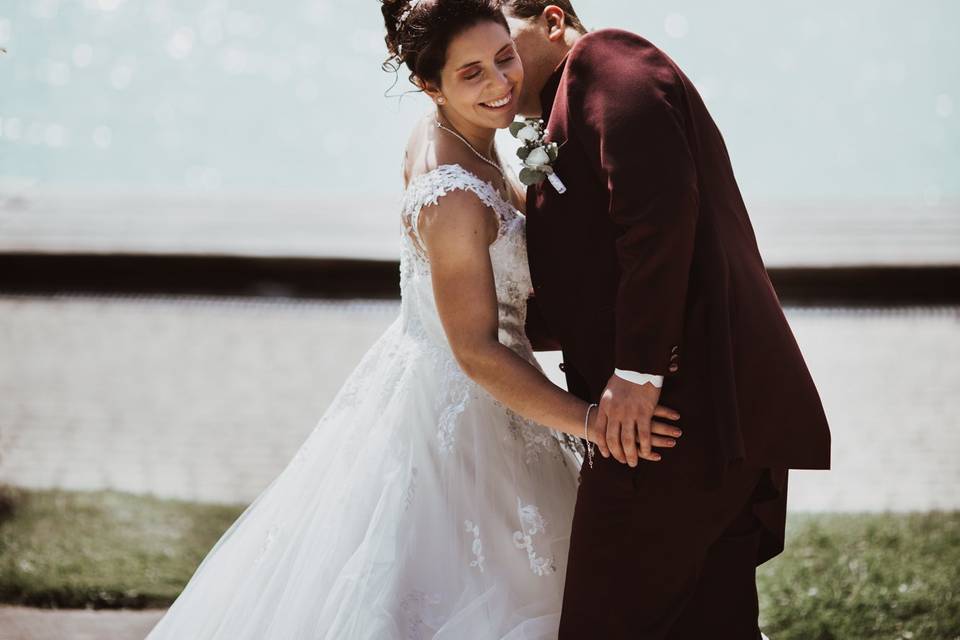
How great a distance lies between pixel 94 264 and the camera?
394 inches

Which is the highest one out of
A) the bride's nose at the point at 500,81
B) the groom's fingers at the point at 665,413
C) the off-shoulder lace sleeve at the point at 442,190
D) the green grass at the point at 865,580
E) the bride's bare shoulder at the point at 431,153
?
the bride's nose at the point at 500,81

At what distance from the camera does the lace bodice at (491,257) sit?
8.95 ft

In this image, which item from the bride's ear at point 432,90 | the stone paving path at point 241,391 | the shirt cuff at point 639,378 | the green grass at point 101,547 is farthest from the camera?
the stone paving path at point 241,391

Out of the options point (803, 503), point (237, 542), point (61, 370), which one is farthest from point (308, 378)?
point (237, 542)

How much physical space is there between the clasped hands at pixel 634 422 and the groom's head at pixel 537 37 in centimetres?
89

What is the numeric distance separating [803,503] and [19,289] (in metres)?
7.17

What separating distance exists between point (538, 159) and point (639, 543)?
35.5 inches

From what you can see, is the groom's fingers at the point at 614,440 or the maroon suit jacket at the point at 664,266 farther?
the groom's fingers at the point at 614,440

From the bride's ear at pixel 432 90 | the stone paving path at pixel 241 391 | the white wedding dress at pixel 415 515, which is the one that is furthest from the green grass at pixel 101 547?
the bride's ear at pixel 432 90

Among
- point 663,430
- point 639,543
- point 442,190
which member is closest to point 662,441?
point 663,430

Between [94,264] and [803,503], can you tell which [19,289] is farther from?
[803,503]

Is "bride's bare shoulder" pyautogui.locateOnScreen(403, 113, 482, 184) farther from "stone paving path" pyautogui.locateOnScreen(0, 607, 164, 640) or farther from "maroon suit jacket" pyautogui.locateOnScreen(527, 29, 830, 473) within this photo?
"stone paving path" pyautogui.locateOnScreen(0, 607, 164, 640)

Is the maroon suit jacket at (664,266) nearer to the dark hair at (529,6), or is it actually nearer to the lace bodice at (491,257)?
the lace bodice at (491,257)

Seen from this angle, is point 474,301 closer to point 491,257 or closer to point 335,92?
point 491,257
